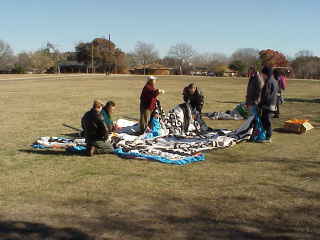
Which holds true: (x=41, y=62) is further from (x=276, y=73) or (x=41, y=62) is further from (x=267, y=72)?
(x=267, y=72)

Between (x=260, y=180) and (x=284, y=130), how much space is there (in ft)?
17.0

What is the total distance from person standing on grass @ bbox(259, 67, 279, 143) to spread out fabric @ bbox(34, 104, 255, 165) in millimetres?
376

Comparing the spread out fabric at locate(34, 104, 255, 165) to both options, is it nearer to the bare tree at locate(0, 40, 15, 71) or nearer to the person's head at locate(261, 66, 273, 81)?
the person's head at locate(261, 66, 273, 81)

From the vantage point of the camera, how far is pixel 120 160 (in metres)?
7.63

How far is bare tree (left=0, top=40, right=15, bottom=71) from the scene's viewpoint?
88.8 metres

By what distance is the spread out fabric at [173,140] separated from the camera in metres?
7.80

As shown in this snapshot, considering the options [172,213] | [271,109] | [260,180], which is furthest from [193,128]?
[172,213]

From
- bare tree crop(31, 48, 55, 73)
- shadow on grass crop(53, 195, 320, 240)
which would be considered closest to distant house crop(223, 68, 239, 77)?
bare tree crop(31, 48, 55, 73)

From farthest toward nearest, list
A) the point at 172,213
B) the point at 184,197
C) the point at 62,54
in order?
1. the point at 62,54
2. the point at 184,197
3. the point at 172,213

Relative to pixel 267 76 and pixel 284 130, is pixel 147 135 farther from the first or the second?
pixel 284 130

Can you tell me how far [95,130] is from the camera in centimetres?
774


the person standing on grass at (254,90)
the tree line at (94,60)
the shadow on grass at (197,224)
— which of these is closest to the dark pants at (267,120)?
the person standing on grass at (254,90)

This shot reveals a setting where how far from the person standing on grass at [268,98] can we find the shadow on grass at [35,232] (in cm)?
628

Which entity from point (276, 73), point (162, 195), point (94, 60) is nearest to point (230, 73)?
point (94, 60)
